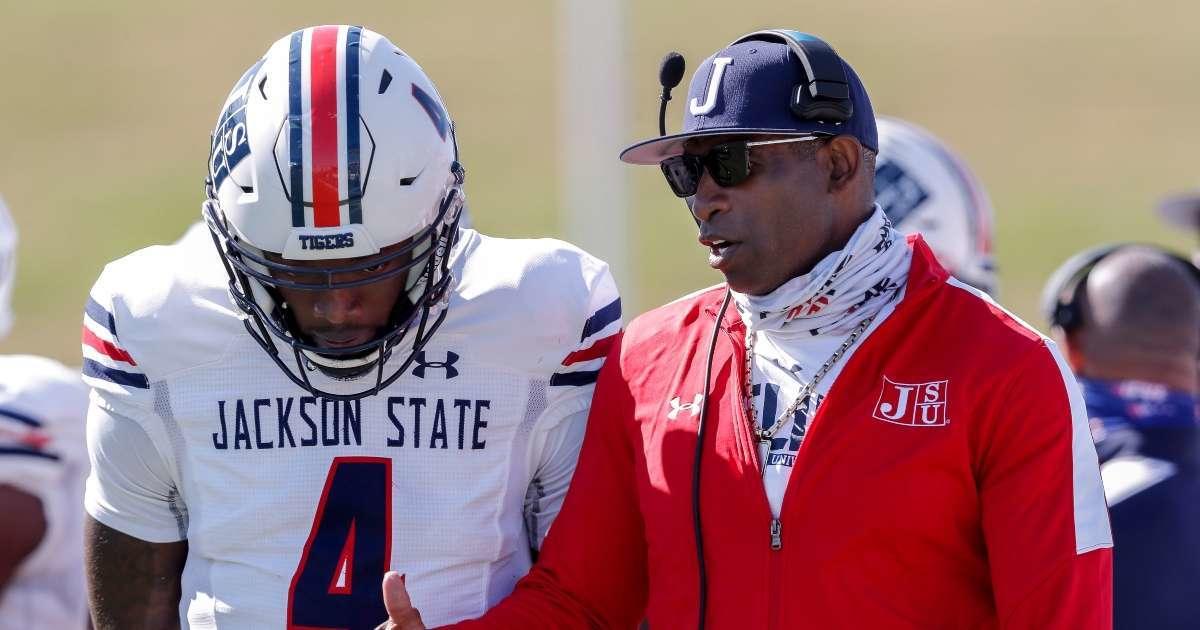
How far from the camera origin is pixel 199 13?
24672 mm

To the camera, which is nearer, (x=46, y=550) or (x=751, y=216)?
(x=751, y=216)

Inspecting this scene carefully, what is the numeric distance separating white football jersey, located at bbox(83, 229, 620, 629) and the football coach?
0.11 m

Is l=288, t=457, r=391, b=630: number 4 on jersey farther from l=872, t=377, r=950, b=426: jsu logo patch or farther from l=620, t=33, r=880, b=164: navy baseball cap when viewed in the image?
l=872, t=377, r=950, b=426: jsu logo patch

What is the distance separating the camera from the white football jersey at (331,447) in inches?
118

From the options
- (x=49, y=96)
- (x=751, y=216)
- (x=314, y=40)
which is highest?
(x=314, y=40)

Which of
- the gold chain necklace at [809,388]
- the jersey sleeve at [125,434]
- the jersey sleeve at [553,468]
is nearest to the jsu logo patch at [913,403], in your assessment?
the gold chain necklace at [809,388]

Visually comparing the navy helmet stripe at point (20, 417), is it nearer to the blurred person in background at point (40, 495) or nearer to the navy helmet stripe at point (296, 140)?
the blurred person in background at point (40, 495)

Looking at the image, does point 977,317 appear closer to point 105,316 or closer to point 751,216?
point 751,216

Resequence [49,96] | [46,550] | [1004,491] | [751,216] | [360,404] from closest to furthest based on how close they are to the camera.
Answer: [1004,491]
[751,216]
[360,404]
[46,550]
[49,96]

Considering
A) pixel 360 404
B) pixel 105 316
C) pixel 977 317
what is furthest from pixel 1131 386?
pixel 105 316

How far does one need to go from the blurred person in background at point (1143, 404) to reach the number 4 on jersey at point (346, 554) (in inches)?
68.6

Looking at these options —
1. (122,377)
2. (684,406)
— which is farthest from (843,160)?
(122,377)

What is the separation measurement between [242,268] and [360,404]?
0.33 m

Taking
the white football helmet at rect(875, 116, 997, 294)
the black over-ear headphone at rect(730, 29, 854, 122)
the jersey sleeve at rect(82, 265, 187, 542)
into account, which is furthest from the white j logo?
the white football helmet at rect(875, 116, 997, 294)
